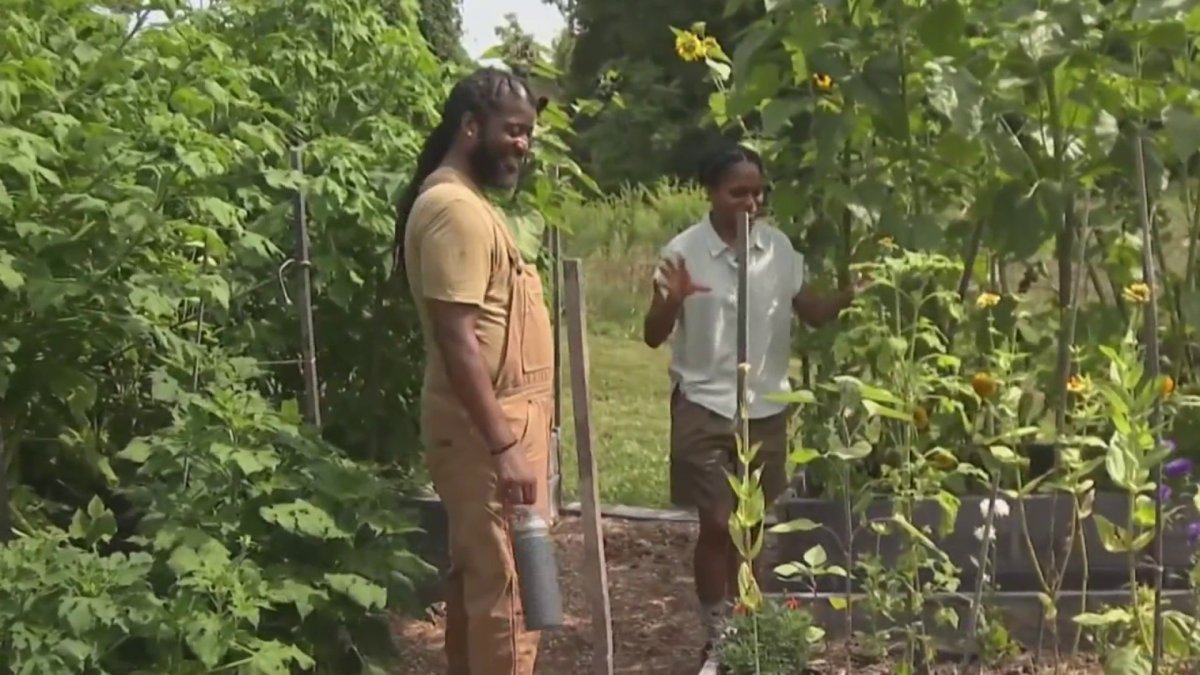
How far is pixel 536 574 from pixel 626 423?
16.9 feet

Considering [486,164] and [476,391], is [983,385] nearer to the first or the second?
[476,391]

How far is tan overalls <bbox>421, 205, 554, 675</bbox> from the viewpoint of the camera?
353cm

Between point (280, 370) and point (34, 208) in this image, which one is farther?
point (280, 370)

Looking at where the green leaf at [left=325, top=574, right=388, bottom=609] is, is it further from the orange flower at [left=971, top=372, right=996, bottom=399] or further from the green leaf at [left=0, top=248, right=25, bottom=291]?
the orange flower at [left=971, top=372, right=996, bottom=399]

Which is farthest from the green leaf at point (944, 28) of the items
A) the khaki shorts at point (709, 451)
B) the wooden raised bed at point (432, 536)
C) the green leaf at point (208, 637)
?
the wooden raised bed at point (432, 536)

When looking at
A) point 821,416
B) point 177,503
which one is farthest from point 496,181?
point 821,416

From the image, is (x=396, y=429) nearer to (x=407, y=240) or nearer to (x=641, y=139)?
(x=407, y=240)

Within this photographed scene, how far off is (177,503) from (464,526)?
2.01 feet

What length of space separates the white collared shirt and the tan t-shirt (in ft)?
2.57

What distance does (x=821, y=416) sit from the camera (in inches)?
174

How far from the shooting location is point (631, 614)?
5.05 m

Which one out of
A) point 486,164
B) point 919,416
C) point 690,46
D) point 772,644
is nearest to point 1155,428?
point 919,416

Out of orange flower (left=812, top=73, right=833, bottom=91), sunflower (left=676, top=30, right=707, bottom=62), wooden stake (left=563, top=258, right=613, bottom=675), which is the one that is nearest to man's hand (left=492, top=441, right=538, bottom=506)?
wooden stake (left=563, top=258, right=613, bottom=675)

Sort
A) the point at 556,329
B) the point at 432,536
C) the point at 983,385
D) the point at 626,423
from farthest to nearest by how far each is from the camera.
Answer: the point at 626,423
the point at 556,329
the point at 432,536
the point at 983,385
